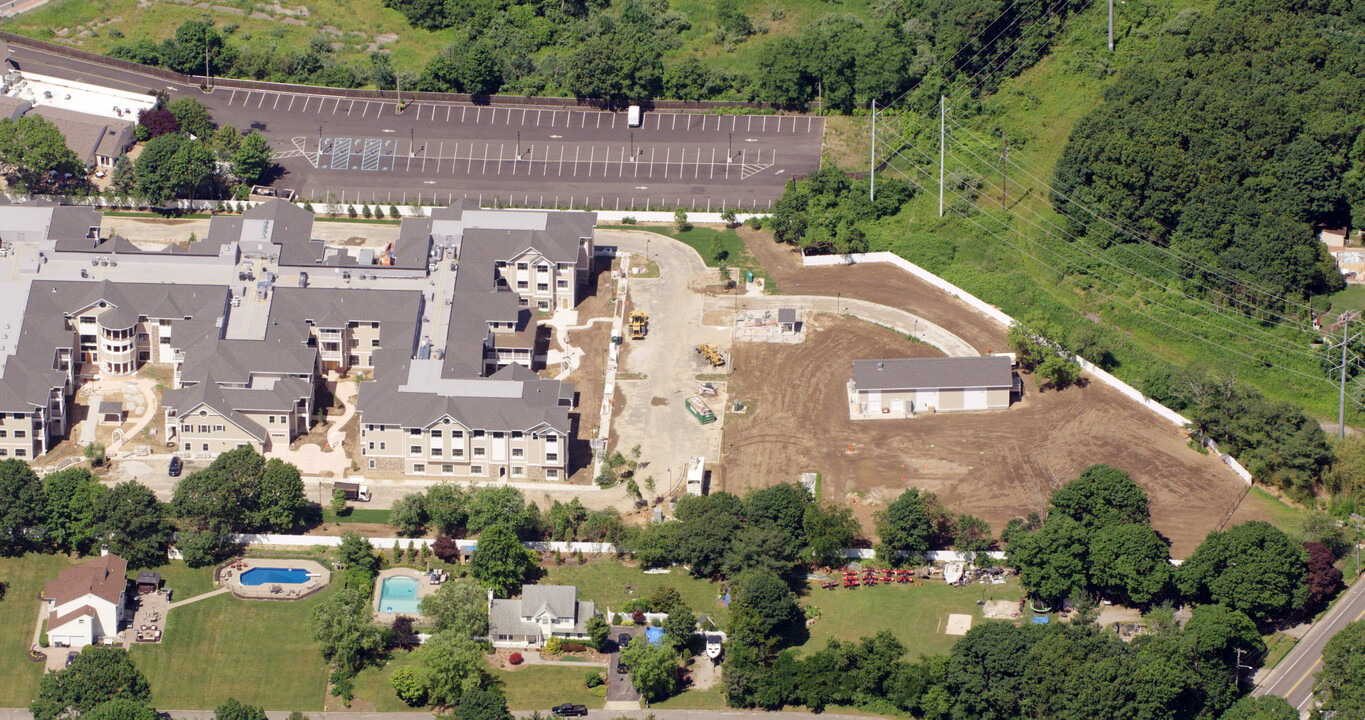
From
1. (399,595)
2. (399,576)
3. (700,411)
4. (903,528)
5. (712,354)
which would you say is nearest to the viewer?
(399,595)

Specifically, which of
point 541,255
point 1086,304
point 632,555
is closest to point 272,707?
point 632,555

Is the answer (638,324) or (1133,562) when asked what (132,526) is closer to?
(638,324)

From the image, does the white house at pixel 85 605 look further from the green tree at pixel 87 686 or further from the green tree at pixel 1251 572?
the green tree at pixel 1251 572

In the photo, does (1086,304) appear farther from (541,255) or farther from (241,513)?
(241,513)

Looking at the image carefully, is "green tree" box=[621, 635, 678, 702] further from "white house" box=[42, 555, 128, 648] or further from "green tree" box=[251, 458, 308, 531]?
"white house" box=[42, 555, 128, 648]

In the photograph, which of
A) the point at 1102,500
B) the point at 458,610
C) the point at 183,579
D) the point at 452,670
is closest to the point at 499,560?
the point at 458,610

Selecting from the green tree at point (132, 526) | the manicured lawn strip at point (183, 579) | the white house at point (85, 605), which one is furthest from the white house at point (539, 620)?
the white house at point (85, 605)
